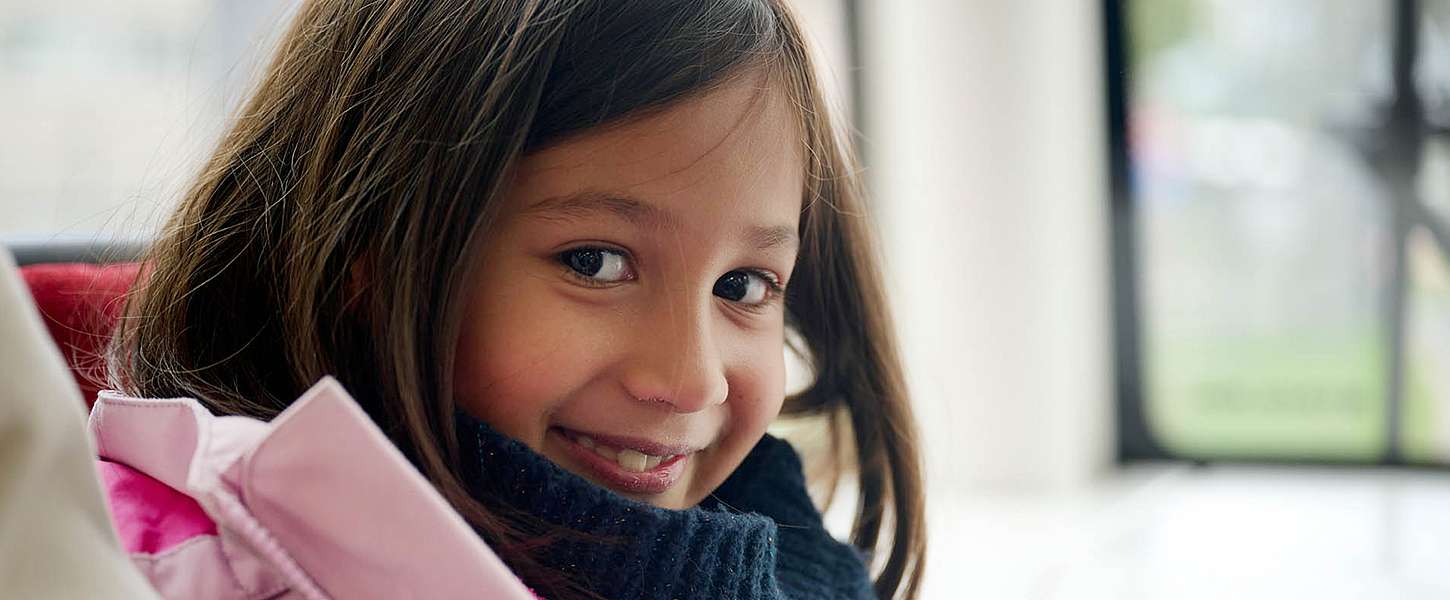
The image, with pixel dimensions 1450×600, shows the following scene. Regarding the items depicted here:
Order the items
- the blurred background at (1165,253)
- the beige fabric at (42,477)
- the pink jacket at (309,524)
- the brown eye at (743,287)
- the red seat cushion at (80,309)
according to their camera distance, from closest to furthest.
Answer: the beige fabric at (42,477) → the pink jacket at (309,524) → the brown eye at (743,287) → the red seat cushion at (80,309) → the blurred background at (1165,253)

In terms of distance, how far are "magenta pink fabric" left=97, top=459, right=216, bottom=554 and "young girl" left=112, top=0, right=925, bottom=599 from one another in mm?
71

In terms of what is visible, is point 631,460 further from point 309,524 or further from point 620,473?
point 309,524

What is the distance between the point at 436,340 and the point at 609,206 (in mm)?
107

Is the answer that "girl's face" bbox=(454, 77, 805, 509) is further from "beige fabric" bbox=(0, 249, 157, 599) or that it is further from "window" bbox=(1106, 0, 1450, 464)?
"window" bbox=(1106, 0, 1450, 464)

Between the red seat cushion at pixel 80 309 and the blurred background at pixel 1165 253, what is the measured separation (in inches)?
77.0

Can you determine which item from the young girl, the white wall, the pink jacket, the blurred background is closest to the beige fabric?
the pink jacket

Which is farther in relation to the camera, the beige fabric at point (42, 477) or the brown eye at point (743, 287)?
the brown eye at point (743, 287)

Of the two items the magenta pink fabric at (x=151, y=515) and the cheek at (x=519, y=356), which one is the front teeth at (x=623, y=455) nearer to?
the cheek at (x=519, y=356)

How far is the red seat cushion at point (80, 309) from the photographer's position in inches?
34.1

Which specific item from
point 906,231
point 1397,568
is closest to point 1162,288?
point 906,231

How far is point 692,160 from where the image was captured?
692mm

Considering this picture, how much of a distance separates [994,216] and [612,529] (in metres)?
2.37

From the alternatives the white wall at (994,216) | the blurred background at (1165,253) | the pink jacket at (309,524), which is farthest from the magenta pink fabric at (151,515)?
the white wall at (994,216)

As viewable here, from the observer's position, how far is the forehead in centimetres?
67
